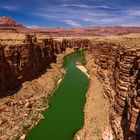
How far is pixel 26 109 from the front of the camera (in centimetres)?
3412

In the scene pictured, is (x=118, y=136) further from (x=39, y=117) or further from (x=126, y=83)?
(x=39, y=117)

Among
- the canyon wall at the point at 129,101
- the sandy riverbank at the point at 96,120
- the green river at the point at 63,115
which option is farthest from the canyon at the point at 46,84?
the green river at the point at 63,115

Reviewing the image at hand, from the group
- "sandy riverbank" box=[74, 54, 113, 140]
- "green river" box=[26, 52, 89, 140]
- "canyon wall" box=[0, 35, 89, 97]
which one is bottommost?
"green river" box=[26, 52, 89, 140]

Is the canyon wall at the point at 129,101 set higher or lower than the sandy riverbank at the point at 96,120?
higher

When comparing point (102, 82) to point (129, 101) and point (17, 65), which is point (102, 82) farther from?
point (129, 101)

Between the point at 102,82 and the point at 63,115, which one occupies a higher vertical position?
the point at 102,82

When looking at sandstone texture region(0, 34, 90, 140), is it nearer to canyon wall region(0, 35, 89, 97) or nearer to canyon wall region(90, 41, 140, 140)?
canyon wall region(0, 35, 89, 97)

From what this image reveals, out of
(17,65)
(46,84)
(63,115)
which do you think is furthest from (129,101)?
(46,84)

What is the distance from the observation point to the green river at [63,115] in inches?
1158

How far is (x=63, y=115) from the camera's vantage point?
34.4 metres

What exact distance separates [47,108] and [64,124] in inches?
206

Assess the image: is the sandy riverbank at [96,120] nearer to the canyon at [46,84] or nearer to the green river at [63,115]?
the canyon at [46,84]

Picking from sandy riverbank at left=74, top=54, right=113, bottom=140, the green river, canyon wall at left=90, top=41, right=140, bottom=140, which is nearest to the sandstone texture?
the green river

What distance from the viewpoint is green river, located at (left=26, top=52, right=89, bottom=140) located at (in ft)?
96.5
